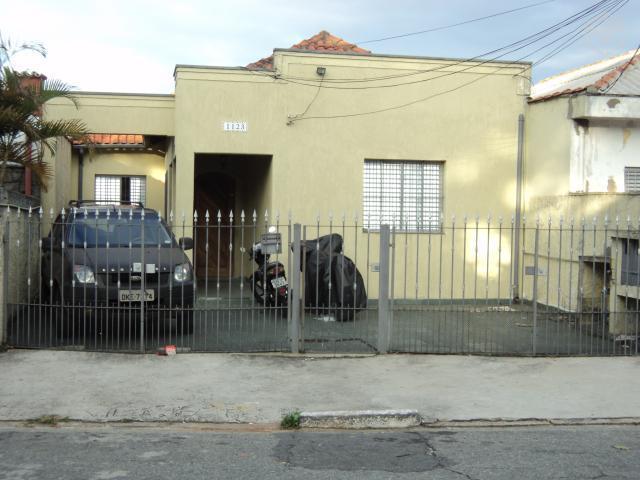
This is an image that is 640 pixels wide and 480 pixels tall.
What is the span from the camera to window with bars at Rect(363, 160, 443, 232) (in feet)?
47.5

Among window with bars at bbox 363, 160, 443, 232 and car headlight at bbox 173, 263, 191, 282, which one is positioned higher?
window with bars at bbox 363, 160, 443, 232

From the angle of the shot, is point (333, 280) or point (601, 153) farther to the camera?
point (601, 153)

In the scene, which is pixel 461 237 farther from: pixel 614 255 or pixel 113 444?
pixel 113 444

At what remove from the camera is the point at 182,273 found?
983 cm

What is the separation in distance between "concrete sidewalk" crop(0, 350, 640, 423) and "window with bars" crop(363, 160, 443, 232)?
5.31 metres

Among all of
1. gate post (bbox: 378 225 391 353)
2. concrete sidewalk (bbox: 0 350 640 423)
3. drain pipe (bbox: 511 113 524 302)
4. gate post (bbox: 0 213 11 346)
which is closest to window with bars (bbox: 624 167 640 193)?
drain pipe (bbox: 511 113 524 302)

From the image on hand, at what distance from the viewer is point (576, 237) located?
13.3 meters

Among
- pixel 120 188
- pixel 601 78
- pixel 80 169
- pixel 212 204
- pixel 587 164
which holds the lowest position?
pixel 212 204

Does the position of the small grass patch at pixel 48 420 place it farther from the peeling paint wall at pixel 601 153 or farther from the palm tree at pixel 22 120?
the peeling paint wall at pixel 601 153

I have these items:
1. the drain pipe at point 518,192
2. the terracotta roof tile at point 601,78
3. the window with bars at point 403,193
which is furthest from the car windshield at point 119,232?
the terracotta roof tile at point 601,78

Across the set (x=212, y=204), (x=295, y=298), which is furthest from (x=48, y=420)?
(x=212, y=204)

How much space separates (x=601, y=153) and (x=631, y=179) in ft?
2.89

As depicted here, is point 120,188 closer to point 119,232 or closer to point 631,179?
point 119,232

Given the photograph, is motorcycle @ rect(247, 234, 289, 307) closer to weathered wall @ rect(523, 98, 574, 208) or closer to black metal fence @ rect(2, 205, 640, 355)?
black metal fence @ rect(2, 205, 640, 355)
